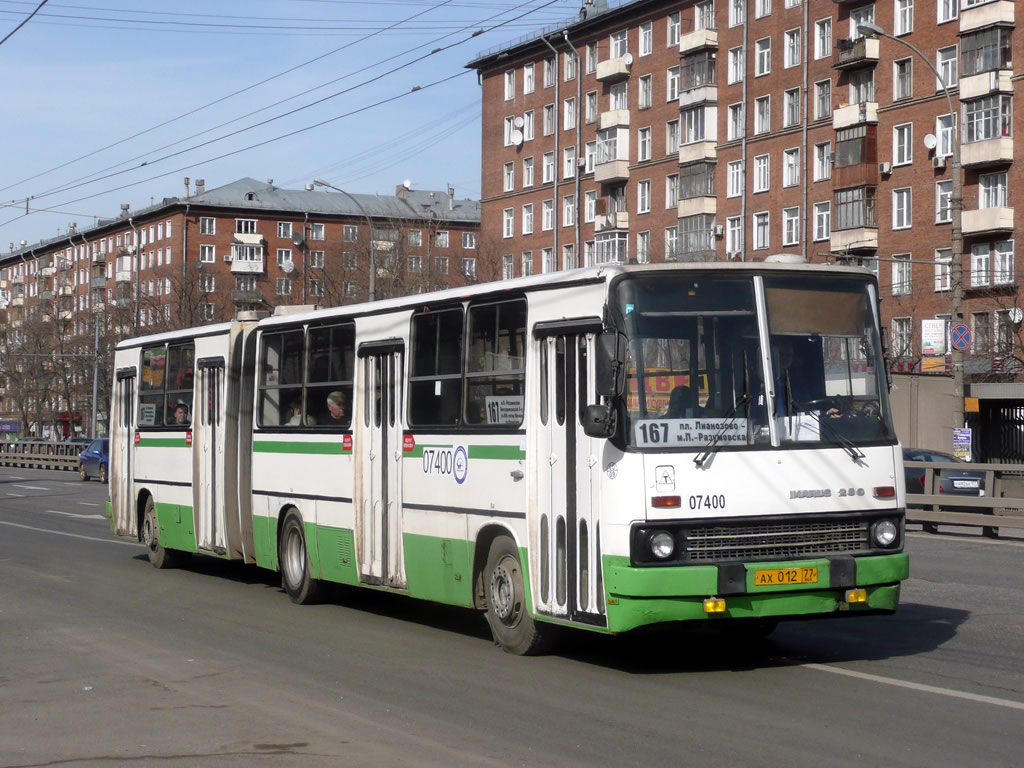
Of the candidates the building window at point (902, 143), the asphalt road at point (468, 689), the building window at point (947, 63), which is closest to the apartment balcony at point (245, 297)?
the building window at point (902, 143)

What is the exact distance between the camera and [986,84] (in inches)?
2147

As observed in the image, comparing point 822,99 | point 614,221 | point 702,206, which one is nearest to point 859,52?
point 822,99

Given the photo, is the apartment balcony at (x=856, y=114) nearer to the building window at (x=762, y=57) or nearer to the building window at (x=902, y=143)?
the building window at (x=902, y=143)

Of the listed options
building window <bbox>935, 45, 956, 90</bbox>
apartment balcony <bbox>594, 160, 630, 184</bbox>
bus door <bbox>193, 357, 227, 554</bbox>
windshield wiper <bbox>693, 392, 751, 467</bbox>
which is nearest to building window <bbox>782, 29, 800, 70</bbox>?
building window <bbox>935, 45, 956, 90</bbox>

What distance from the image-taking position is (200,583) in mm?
16812

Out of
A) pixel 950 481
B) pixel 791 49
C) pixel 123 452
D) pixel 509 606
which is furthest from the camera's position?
pixel 791 49

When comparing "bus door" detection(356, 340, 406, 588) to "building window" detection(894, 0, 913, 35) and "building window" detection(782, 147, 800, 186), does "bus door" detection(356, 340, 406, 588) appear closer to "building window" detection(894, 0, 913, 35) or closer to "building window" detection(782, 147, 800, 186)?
"building window" detection(894, 0, 913, 35)

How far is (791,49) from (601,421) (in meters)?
55.9

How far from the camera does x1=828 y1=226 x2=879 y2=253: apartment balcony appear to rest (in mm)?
59531

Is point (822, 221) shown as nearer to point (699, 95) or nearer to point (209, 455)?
point (699, 95)

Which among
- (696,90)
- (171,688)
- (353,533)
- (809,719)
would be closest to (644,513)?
(809,719)

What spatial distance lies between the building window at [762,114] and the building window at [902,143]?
22.9ft

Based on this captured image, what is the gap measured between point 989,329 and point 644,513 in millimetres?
46846

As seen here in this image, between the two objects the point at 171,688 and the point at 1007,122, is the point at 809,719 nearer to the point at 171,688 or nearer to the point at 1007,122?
the point at 171,688
